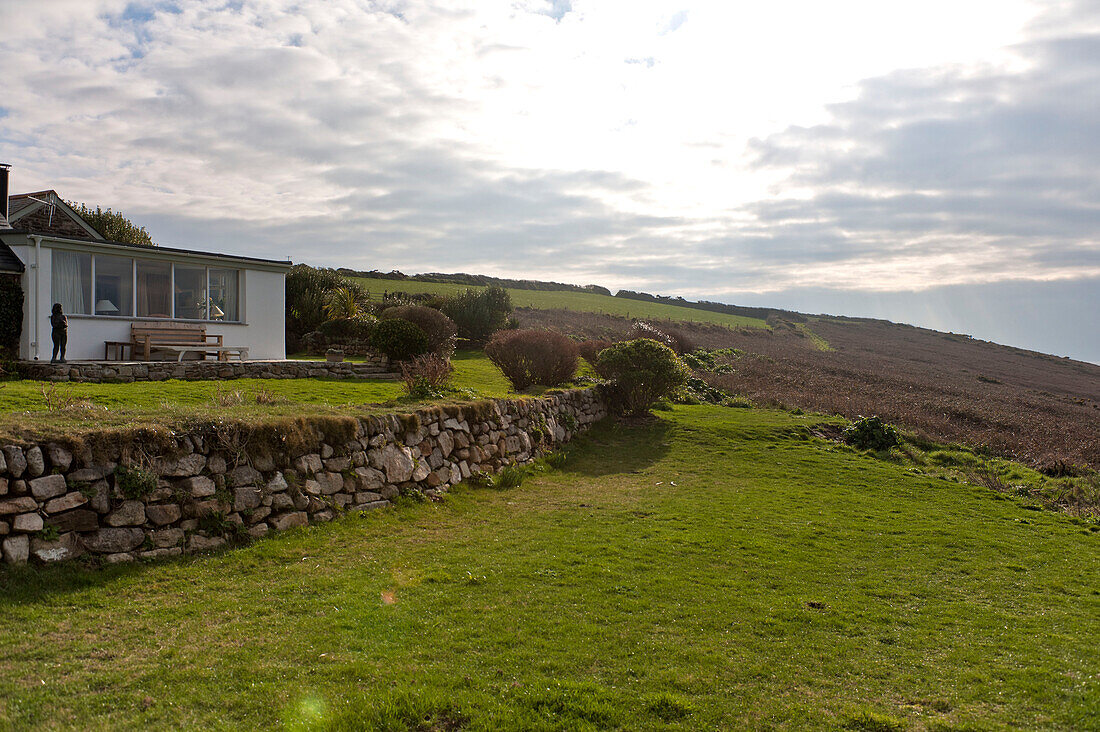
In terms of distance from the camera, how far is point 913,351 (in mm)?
56094

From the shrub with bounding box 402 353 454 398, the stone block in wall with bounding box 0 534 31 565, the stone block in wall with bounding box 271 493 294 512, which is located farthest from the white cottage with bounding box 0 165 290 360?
the stone block in wall with bounding box 0 534 31 565

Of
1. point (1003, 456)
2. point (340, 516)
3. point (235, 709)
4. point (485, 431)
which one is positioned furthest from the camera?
point (1003, 456)

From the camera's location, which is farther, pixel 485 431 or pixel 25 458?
pixel 485 431

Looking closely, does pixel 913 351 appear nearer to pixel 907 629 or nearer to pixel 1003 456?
pixel 1003 456

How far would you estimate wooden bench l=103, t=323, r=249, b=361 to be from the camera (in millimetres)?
17234

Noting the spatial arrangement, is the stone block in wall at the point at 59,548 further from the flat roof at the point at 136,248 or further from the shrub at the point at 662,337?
the shrub at the point at 662,337

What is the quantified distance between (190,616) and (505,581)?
Result: 289 centimetres

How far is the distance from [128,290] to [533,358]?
10793mm

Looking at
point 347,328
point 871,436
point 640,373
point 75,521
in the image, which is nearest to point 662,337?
point 640,373

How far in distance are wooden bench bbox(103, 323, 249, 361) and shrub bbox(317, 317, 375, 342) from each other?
548 cm

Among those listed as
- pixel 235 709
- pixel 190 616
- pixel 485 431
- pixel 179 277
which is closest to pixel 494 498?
pixel 485 431

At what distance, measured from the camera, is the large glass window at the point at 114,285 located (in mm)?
17172

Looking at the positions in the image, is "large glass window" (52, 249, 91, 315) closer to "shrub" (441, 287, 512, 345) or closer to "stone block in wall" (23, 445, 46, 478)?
"stone block in wall" (23, 445, 46, 478)

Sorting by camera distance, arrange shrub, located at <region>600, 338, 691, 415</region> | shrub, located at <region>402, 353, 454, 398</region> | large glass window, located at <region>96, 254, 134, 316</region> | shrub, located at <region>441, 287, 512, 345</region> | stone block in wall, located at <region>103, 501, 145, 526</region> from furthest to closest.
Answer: shrub, located at <region>441, 287, 512, 345</region>
shrub, located at <region>600, 338, 691, 415</region>
large glass window, located at <region>96, 254, 134, 316</region>
shrub, located at <region>402, 353, 454, 398</region>
stone block in wall, located at <region>103, 501, 145, 526</region>
